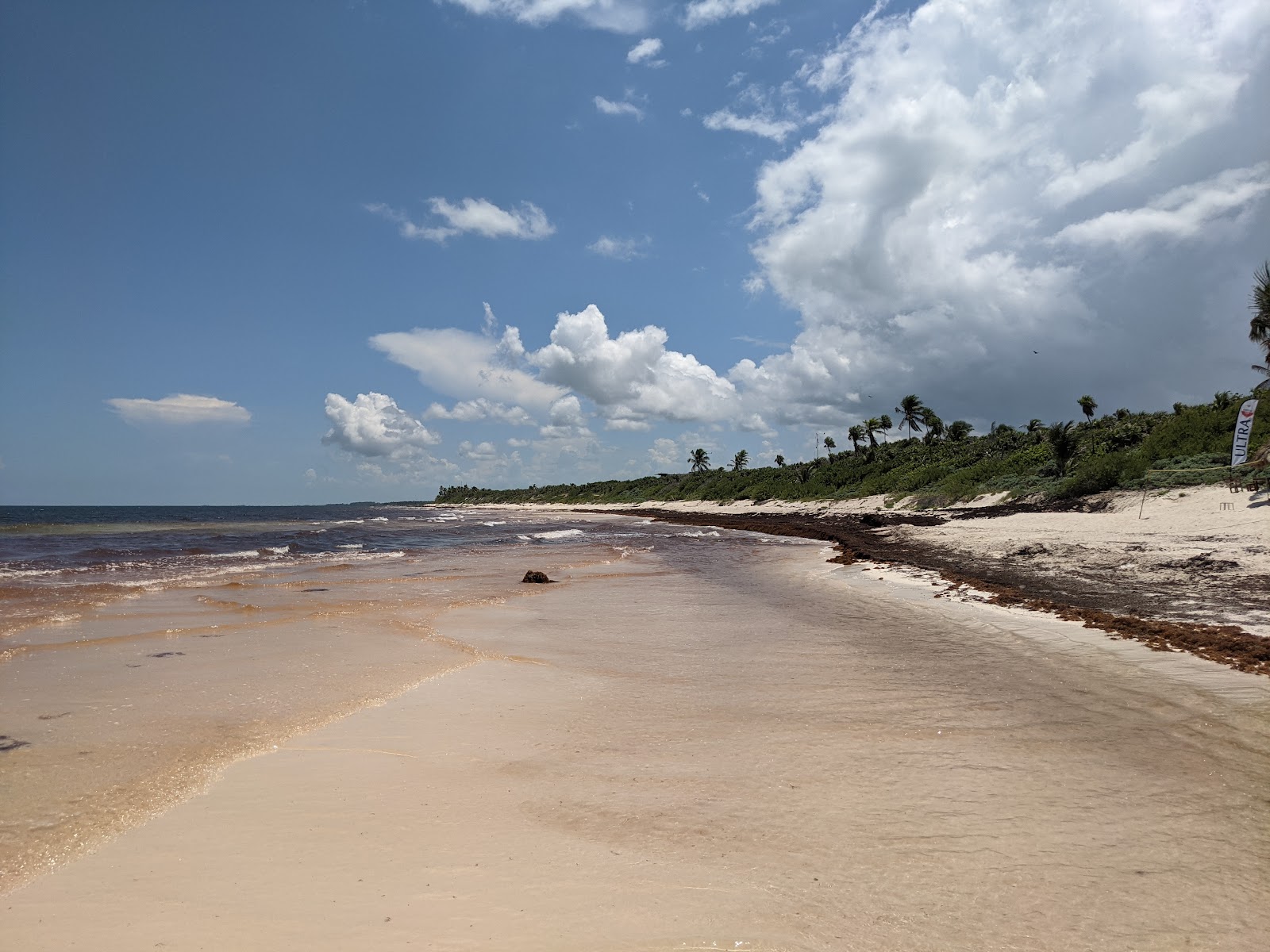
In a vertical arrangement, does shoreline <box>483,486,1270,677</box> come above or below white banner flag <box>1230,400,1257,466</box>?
below

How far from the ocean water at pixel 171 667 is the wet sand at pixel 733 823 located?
538 millimetres

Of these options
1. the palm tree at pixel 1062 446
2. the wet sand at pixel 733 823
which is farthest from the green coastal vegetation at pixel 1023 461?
the wet sand at pixel 733 823

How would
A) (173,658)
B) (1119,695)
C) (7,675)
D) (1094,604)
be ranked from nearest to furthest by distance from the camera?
(1119,695)
(7,675)
(173,658)
(1094,604)

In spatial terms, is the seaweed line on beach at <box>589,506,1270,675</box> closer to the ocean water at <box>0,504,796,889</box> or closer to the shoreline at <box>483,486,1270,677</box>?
the shoreline at <box>483,486,1270,677</box>

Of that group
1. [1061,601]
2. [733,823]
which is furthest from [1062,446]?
[733,823]

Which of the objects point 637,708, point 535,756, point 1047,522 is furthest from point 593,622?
point 1047,522

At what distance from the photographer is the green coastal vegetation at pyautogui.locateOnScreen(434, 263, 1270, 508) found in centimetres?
2998

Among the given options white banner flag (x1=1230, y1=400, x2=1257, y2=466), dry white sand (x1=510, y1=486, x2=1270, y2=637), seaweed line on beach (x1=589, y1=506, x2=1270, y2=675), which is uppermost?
white banner flag (x1=1230, y1=400, x2=1257, y2=466)

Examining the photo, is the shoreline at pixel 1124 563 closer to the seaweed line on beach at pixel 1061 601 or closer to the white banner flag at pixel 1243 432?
the seaweed line on beach at pixel 1061 601

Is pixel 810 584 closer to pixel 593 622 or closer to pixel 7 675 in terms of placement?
pixel 593 622

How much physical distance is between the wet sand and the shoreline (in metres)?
2.06

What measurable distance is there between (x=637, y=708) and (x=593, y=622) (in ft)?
17.3

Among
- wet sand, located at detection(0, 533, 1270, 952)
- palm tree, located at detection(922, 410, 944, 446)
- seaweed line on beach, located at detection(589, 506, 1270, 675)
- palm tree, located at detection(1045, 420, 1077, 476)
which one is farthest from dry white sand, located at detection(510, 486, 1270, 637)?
palm tree, located at detection(922, 410, 944, 446)

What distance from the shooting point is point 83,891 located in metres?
3.71
